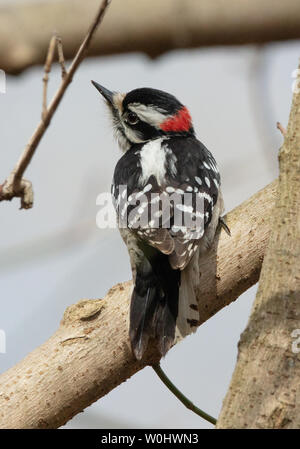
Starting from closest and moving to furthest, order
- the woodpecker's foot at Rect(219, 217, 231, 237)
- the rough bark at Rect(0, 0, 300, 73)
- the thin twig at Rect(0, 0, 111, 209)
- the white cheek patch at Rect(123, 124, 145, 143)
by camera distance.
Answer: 1. the thin twig at Rect(0, 0, 111, 209)
2. the woodpecker's foot at Rect(219, 217, 231, 237)
3. the rough bark at Rect(0, 0, 300, 73)
4. the white cheek patch at Rect(123, 124, 145, 143)

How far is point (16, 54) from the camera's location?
3.76 meters

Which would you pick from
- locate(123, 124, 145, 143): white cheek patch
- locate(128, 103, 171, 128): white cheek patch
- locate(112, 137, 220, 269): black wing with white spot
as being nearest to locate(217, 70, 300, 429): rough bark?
locate(112, 137, 220, 269): black wing with white spot

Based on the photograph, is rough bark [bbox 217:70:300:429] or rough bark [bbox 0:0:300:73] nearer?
rough bark [bbox 217:70:300:429]

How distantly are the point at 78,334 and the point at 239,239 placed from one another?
31.7 inches

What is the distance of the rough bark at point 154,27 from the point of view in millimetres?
3709

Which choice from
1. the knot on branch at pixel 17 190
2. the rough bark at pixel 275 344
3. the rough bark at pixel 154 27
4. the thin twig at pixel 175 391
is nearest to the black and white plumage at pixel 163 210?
the thin twig at pixel 175 391

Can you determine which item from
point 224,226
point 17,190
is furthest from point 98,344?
point 17,190

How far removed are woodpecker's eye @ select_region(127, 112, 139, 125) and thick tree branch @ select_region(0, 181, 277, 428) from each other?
128cm

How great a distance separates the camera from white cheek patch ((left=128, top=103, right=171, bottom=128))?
4355 millimetres

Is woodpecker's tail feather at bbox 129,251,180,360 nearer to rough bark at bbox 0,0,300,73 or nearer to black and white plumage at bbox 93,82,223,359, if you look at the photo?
black and white plumage at bbox 93,82,223,359

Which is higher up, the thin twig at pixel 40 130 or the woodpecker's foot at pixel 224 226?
the thin twig at pixel 40 130

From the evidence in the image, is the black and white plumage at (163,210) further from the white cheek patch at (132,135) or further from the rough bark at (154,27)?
the rough bark at (154,27)
